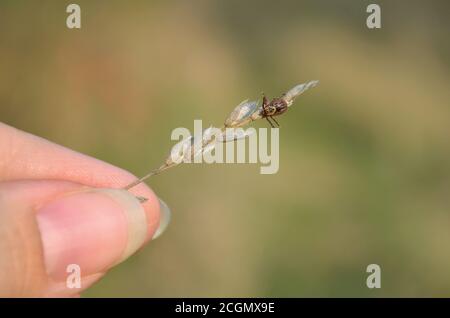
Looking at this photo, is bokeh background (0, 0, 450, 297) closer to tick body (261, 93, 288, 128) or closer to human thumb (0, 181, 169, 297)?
human thumb (0, 181, 169, 297)

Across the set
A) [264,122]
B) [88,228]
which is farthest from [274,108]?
[264,122]

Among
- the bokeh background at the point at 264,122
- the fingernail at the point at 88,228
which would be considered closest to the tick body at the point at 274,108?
the fingernail at the point at 88,228

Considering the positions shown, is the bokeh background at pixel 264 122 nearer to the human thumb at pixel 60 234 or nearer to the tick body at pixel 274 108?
the human thumb at pixel 60 234

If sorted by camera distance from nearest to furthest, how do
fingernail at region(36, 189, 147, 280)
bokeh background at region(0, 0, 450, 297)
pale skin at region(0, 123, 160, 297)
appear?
pale skin at region(0, 123, 160, 297) → fingernail at region(36, 189, 147, 280) → bokeh background at region(0, 0, 450, 297)

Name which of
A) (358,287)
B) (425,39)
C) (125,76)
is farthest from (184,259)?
(425,39)

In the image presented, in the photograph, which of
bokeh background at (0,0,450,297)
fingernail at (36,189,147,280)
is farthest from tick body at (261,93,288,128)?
bokeh background at (0,0,450,297)

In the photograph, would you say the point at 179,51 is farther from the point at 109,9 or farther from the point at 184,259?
the point at 184,259

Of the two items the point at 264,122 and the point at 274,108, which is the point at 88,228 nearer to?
the point at 274,108

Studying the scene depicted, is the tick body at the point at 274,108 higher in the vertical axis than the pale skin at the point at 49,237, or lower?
higher
